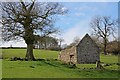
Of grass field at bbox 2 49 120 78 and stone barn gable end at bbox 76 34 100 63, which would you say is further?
stone barn gable end at bbox 76 34 100 63

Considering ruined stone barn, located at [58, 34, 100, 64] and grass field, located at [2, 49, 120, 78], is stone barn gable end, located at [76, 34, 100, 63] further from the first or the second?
grass field, located at [2, 49, 120, 78]

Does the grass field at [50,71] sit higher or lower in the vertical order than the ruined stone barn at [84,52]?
lower

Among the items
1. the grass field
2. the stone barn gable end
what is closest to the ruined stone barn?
the stone barn gable end

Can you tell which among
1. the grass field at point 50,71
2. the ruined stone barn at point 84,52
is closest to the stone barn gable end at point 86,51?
the ruined stone barn at point 84,52

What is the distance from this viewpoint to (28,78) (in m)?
19.3

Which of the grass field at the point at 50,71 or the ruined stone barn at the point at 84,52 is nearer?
the grass field at the point at 50,71

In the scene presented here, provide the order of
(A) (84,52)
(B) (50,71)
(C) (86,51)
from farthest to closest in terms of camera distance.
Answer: (C) (86,51) < (A) (84,52) < (B) (50,71)

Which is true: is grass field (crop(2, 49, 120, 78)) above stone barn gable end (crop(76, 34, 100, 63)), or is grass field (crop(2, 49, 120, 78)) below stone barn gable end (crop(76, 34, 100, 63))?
below

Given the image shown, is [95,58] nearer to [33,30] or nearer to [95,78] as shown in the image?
[33,30]

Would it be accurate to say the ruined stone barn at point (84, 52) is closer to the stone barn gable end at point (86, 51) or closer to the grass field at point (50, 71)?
the stone barn gable end at point (86, 51)

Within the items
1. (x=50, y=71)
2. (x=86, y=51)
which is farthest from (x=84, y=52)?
(x=50, y=71)

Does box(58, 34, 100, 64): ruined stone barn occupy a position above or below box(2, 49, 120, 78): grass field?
above

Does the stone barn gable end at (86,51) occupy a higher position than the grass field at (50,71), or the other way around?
the stone barn gable end at (86,51)

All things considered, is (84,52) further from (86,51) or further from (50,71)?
(50,71)
